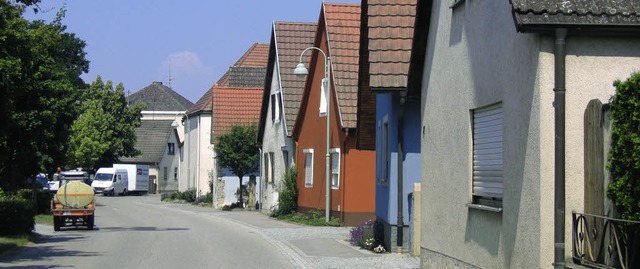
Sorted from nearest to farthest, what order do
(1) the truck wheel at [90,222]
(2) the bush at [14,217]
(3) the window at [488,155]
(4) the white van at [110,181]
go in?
(3) the window at [488,155]
(2) the bush at [14,217]
(1) the truck wheel at [90,222]
(4) the white van at [110,181]

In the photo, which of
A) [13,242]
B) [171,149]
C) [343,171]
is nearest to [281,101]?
[343,171]

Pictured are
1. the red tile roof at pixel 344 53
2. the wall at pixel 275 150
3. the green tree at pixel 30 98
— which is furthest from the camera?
the wall at pixel 275 150

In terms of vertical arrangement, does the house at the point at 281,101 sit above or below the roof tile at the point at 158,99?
below

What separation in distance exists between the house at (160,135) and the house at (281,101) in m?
25.1

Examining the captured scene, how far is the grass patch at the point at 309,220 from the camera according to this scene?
3181 cm

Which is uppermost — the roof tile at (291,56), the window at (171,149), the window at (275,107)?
the roof tile at (291,56)

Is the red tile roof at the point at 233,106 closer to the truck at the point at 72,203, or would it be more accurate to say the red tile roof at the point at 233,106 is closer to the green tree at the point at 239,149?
the green tree at the point at 239,149

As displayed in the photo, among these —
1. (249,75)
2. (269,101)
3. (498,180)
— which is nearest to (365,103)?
(498,180)

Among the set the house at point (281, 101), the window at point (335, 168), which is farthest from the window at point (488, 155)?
the house at point (281, 101)

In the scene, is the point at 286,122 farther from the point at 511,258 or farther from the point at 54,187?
the point at 54,187

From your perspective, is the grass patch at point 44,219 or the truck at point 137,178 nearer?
the grass patch at point 44,219

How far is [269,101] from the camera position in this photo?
1743 inches

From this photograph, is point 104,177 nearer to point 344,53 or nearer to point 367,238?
point 344,53

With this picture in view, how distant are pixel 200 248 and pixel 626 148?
53.4ft
